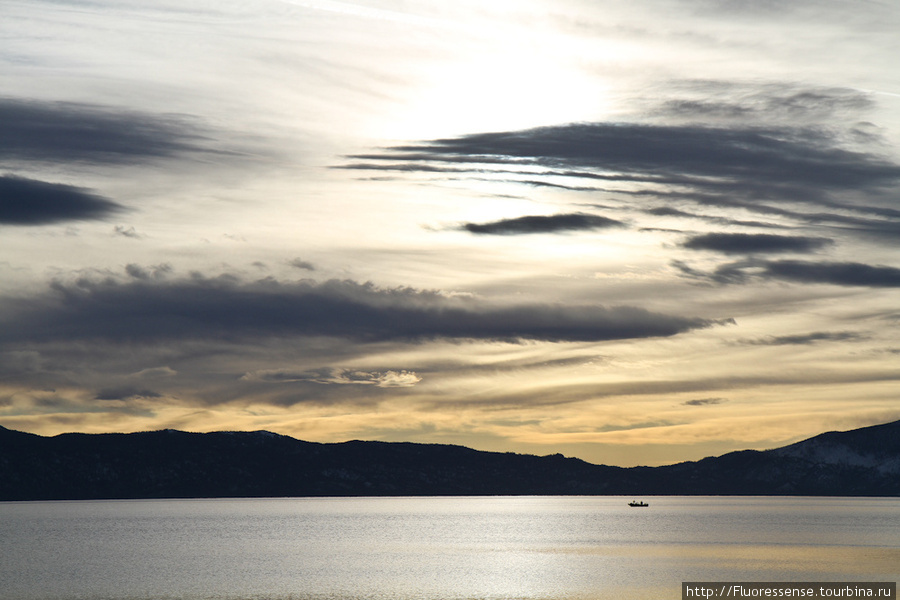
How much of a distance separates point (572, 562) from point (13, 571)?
90.3m

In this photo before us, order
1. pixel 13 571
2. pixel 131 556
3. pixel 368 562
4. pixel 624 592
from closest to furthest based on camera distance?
pixel 624 592, pixel 13 571, pixel 368 562, pixel 131 556

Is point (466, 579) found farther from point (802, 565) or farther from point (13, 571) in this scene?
point (13, 571)

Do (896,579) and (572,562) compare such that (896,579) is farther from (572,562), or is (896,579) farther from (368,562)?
(368,562)

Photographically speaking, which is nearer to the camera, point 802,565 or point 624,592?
point 624,592

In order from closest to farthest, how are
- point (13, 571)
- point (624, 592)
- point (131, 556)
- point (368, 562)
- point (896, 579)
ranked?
1. point (624, 592)
2. point (896, 579)
3. point (13, 571)
4. point (368, 562)
5. point (131, 556)

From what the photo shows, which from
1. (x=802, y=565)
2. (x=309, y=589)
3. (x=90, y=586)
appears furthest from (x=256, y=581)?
(x=802, y=565)

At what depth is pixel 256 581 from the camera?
133875 mm

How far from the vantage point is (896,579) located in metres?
131

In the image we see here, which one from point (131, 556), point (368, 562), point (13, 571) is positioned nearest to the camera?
point (13, 571)

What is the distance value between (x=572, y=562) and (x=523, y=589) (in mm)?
42796

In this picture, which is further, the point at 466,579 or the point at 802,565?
the point at 802,565

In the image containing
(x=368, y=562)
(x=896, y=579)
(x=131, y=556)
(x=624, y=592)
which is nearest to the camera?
(x=624, y=592)

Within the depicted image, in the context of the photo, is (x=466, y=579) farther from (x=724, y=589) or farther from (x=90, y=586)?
(x=90, y=586)

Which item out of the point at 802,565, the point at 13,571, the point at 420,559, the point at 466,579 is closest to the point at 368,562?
the point at 420,559
